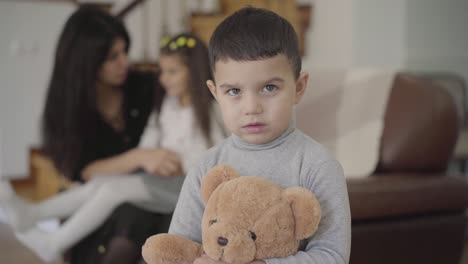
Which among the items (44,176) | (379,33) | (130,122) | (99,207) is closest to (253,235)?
(99,207)

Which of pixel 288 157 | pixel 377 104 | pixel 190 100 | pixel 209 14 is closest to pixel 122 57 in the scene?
pixel 190 100

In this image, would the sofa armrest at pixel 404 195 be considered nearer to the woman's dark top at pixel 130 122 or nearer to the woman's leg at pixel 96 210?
the woman's leg at pixel 96 210

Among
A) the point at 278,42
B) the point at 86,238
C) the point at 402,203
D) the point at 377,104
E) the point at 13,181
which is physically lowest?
the point at 13,181

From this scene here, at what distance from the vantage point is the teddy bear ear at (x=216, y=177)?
36.0 inches

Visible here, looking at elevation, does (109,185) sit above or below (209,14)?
below

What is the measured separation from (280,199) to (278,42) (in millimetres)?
240

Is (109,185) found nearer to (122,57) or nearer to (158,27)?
(122,57)

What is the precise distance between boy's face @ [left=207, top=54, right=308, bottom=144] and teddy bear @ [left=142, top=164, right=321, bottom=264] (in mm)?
88

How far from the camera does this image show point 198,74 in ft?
6.72

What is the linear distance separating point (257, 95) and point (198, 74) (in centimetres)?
115

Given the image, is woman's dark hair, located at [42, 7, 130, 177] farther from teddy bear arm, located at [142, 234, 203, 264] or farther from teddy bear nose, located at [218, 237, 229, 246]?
teddy bear nose, located at [218, 237, 229, 246]

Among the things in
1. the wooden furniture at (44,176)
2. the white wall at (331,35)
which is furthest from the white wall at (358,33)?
the wooden furniture at (44,176)

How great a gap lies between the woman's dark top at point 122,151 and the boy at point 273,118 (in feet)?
2.80

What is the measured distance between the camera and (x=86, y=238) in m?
1.90
